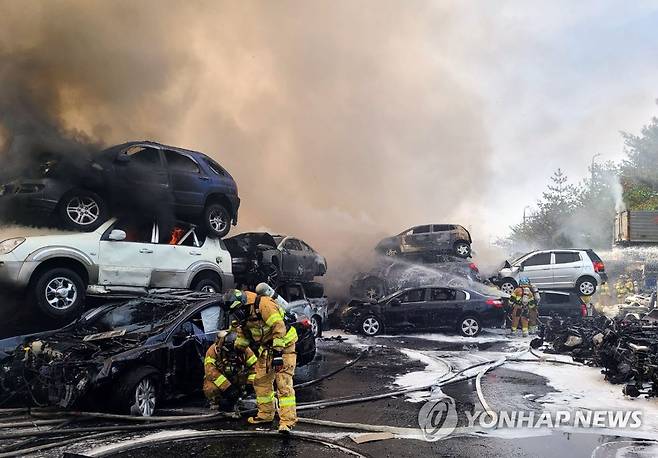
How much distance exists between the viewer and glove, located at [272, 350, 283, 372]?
5500 mm

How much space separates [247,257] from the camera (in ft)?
37.3

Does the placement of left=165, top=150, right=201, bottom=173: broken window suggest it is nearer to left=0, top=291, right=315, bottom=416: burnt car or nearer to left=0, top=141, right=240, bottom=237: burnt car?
left=0, top=141, right=240, bottom=237: burnt car

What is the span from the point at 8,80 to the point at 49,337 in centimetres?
477

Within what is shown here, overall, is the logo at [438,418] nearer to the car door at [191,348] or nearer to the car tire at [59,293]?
the car door at [191,348]

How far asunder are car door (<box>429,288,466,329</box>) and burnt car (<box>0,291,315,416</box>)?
8226 mm

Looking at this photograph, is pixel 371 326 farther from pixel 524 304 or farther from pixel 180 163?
pixel 180 163

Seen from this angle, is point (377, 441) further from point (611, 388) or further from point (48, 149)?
point (48, 149)

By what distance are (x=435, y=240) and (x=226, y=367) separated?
13355 millimetres

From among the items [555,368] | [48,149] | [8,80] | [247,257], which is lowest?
[555,368]

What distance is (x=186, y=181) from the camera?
990 cm

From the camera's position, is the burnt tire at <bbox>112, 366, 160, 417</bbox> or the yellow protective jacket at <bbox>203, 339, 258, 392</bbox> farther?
the yellow protective jacket at <bbox>203, 339, 258, 392</bbox>

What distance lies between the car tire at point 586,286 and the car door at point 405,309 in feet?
18.3

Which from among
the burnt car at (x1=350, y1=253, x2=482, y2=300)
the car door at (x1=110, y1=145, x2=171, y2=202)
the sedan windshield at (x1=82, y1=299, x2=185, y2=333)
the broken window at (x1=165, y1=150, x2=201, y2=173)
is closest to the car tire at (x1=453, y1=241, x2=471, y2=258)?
the burnt car at (x1=350, y1=253, x2=482, y2=300)

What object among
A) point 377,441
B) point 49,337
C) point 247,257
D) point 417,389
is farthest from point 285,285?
point 377,441
